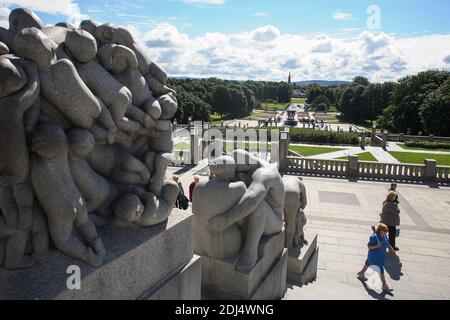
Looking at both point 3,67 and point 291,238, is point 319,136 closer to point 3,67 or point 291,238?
point 291,238

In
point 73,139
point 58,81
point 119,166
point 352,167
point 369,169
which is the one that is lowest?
point 369,169

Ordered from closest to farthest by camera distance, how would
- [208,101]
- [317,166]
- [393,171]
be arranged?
[393,171]
[317,166]
[208,101]

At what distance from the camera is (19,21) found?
3.54m

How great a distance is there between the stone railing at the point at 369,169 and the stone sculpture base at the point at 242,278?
1524cm

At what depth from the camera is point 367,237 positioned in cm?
1137

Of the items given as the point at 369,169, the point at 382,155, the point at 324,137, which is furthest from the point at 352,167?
the point at 324,137

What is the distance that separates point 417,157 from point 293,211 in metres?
23.8

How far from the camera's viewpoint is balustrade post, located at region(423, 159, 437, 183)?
1896cm

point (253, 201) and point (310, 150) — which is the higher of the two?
point (253, 201)

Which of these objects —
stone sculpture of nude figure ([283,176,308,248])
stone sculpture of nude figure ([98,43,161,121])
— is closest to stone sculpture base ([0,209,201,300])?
stone sculpture of nude figure ([98,43,161,121])

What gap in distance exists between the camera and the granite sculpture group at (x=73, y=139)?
3.05 metres

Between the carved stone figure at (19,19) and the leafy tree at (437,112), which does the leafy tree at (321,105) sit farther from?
the carved stone figure at (19,19)

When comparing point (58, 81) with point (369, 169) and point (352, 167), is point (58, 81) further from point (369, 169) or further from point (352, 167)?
point (369, 169)

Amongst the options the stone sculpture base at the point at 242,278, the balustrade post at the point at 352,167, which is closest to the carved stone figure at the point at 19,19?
the stone sculpture base at the point at 242,278
